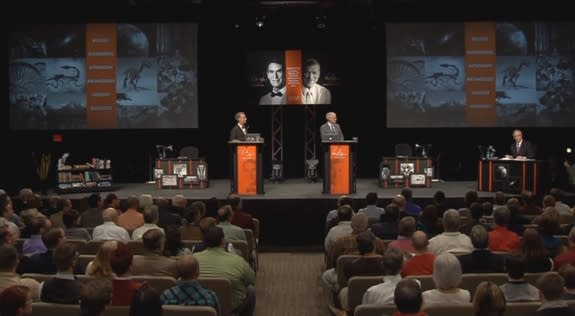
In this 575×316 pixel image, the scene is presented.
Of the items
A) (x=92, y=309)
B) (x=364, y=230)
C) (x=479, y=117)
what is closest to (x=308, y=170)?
(x=479, y=117)

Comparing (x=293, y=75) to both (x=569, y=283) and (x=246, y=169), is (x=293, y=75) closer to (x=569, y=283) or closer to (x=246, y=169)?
(x=246, y=169)

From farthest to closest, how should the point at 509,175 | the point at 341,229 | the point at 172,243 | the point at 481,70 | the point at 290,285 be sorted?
the point at 481,70 → the point at 509,175 → the point at 290,285 → the point at 341,229 → the point at 172,243

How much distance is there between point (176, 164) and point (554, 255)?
936 centimetres

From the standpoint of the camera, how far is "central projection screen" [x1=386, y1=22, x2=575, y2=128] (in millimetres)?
14523

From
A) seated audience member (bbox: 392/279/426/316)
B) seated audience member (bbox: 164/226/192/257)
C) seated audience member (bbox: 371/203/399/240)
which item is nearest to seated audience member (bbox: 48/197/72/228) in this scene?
seated audience member (bbox: 164/226/192/257)

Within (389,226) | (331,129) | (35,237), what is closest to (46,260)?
(35,237)

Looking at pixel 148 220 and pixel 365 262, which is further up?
pixel 148 220

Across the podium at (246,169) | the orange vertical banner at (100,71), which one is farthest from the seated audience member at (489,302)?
the orange vertical banner at (100,71)

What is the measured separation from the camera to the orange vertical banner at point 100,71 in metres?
14.6

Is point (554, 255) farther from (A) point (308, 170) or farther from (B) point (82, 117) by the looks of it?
(B) point (82, 117)

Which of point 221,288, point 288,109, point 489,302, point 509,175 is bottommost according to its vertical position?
point 221,288

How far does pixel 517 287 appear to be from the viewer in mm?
4543

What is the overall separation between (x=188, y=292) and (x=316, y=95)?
36.3ft

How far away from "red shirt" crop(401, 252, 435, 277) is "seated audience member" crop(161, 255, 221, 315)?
5.33 ft
